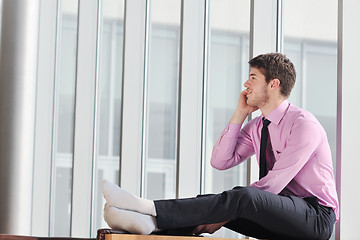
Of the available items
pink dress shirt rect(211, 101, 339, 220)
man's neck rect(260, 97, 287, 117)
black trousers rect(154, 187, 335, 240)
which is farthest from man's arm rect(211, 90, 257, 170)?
black trousers rect(154, 187, 335, 240)

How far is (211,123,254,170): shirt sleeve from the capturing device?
314cm

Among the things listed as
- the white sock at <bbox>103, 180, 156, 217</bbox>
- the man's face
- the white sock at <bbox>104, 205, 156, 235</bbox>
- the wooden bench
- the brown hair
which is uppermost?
the brown hair

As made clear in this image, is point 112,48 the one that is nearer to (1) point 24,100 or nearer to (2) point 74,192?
(1) point 24,100

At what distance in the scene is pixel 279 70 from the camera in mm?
2943

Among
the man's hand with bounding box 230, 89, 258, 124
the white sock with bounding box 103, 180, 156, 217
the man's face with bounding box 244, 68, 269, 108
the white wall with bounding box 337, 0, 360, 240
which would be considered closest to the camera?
the white sock with bounding box 103, 180, 156, 217

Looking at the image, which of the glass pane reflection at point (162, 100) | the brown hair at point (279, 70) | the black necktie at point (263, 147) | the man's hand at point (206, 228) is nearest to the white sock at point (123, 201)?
the man's hand at point (206, 228)

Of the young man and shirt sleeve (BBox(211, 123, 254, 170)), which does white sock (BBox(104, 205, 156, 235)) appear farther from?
shirt sleeve (BBox(211, 123, 254, 170))

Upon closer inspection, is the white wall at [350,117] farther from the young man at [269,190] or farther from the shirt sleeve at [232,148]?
the shirt sleeve at [232,148]

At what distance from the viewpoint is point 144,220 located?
244 centimetres

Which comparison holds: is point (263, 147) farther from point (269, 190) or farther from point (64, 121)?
point (64, 121)

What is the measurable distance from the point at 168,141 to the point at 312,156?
6.81 ft

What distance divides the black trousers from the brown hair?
55cm

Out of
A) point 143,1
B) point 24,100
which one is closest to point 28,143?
point 24,100

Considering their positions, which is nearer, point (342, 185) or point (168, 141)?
point (342, 185)
